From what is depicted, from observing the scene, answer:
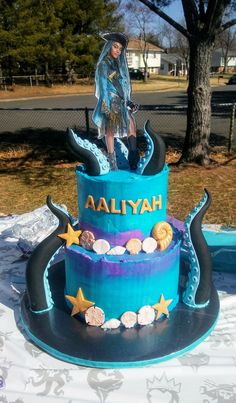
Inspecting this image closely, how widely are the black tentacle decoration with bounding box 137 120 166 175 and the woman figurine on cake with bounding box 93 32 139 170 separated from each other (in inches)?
10.1

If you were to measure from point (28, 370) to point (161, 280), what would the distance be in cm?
127

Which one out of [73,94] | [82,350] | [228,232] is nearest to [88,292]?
[82,350]

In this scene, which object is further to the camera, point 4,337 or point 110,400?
point 4,337

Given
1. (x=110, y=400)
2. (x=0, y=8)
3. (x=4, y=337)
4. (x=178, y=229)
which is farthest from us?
(x=0, y=8)

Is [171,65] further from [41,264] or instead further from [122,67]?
[41,264]

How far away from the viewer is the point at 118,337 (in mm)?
3381

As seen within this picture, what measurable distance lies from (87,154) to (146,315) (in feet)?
4.73

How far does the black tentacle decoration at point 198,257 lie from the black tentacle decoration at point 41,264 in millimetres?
1115

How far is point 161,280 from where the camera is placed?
351cm

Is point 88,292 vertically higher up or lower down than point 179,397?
higher up

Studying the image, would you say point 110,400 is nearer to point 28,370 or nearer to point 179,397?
point 179,397

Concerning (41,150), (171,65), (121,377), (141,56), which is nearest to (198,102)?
(41,150)

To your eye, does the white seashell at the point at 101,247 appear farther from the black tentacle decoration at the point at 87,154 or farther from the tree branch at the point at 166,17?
the tree branch at the point at 166,17

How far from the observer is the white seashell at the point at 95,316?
347 centimetres
